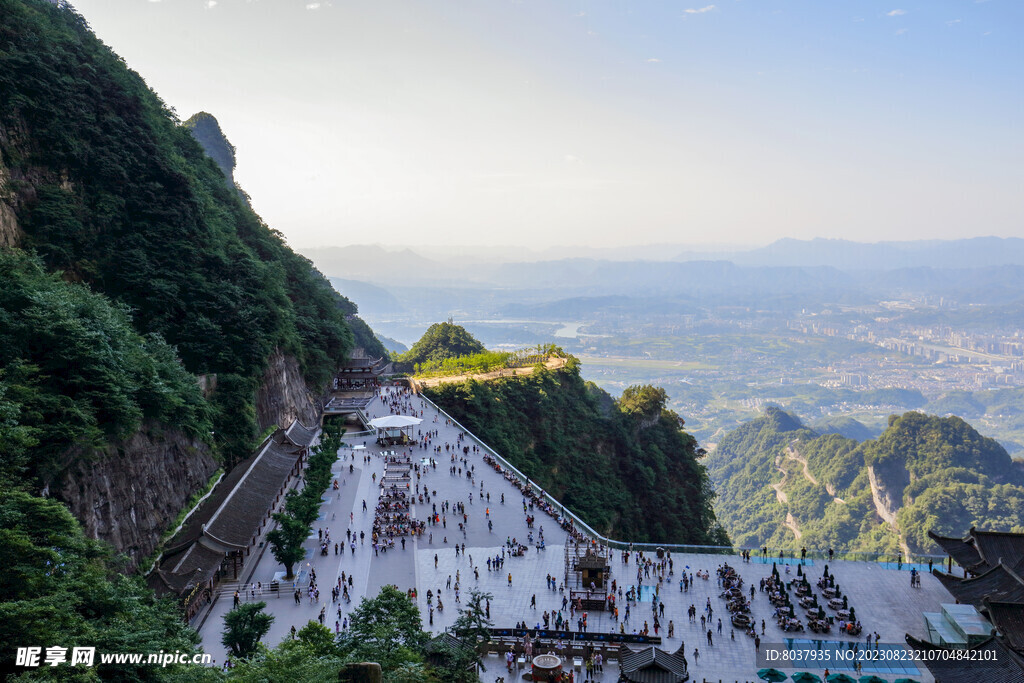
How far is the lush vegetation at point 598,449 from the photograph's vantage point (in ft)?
163

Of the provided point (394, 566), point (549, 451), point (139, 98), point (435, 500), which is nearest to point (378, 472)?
point (435, 500)

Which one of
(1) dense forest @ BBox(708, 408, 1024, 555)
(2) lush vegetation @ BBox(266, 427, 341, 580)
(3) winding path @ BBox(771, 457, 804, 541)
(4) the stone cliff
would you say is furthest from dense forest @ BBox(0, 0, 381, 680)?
(3) winding path @ BBox(771, 457, 804, 541)

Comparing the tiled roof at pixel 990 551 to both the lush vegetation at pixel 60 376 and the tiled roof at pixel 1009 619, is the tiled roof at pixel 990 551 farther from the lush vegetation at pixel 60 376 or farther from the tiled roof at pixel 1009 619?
the lush vegetation at pixel 60 376

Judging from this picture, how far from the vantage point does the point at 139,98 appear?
33562 mm

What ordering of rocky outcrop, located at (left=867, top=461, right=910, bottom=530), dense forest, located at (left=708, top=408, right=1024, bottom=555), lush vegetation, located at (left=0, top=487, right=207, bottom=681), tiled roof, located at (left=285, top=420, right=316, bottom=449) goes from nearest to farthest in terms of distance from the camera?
1. lush vegetation, located at (left=0, top=487, right=207, bottom=681)
2. tiled roof, located at (left=285, top=420, right=316, bottom=449)
3. dense forest, located at (left=708, top=408, right=1024, bottom=555)
4. rocky outcrop, located at (left=867, top=461, right=910, bottom=530)

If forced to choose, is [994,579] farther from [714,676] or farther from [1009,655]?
[714,676]

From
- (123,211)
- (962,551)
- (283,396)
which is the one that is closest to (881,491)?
(962,551)

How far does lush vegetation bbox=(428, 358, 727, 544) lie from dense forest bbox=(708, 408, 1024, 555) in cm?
2752

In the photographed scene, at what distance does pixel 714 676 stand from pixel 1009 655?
756cm

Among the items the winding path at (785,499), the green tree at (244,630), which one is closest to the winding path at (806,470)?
the winding path at (785,499)

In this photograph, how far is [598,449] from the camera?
55.4 metres

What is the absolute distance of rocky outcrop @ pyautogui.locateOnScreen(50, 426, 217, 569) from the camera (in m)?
17.9

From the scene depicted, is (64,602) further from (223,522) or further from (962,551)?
(962,551)

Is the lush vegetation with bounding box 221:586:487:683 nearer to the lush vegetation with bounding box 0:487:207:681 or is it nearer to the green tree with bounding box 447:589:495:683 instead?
the green tree with bounding box 447:589:495:683
